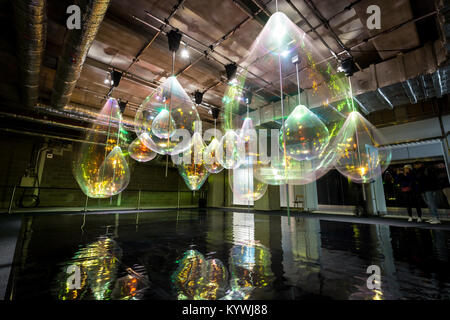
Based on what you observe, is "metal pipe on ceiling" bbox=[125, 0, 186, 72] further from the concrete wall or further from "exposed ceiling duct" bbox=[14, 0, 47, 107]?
the concrete wall

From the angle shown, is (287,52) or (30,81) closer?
(287,52)

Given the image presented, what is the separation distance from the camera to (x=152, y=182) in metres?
10.8

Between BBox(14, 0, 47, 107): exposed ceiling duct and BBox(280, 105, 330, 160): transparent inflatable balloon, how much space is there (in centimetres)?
354

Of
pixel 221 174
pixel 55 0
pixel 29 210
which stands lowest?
pixel 29 210

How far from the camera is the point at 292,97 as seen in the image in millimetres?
6102

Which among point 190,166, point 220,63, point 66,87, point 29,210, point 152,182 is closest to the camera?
point 190,166

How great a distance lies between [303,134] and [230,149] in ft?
5.54

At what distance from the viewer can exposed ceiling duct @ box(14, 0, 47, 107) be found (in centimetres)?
237

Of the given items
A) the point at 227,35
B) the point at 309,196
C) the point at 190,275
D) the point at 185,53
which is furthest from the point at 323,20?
the point at 309,196

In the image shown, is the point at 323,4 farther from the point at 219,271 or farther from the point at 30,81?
the point at 30,81

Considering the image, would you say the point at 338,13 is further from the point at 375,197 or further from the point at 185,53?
the point at 375,197
